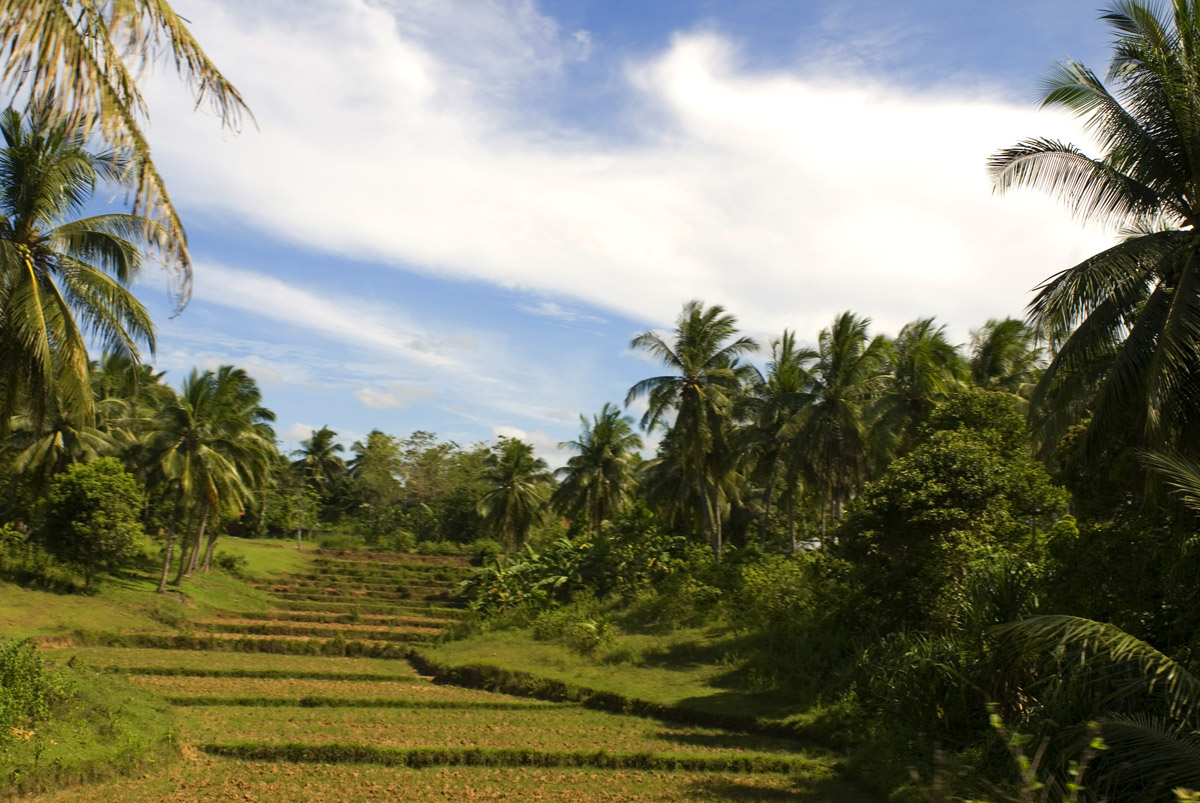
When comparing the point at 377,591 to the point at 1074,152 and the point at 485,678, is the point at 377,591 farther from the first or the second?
the point at 1074,152

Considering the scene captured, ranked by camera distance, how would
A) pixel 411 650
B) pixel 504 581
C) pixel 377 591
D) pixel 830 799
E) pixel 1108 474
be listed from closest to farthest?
pixel 1108 474 < pixel 830 799 < pixel 411 650 < pixel 504 581 < pixel 377 591

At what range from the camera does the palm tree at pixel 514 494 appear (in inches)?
1699

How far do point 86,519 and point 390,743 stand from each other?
1805cm

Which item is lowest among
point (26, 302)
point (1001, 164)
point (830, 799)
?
point (830, 799)

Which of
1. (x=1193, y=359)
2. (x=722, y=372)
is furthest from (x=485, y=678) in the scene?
(x=1193, y=359)

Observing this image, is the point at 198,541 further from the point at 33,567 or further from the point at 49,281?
the point at 49,281

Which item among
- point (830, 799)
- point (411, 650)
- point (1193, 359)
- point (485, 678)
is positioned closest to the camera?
Result: point (1193, 359)

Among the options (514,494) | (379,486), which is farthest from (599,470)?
(379,486)

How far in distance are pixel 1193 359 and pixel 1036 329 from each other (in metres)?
1.83

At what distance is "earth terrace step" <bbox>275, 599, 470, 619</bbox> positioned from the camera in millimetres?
34438

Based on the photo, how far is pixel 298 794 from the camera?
10945 millimetres

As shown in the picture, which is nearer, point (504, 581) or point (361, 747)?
point (361, 747)

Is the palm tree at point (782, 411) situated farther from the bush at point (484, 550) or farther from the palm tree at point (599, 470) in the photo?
the bush at point (484, 550)

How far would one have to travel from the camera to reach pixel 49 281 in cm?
1203
